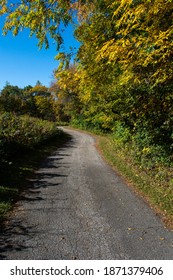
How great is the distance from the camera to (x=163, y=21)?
5109 mm

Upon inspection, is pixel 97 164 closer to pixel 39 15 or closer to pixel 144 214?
pixel 144 214

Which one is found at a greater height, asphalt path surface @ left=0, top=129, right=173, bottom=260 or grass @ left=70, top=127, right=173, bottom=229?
grass @ left=70, top=127, right=173, bottom=229

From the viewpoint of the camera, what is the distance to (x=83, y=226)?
477 cm

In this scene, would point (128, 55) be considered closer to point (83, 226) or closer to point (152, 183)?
point (83, 226)

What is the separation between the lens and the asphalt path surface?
3875mm

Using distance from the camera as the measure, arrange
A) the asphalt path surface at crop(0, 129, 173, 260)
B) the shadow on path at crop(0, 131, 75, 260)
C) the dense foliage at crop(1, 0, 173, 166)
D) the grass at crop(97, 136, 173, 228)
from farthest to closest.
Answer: the grass at crop(97, 136, 173, 228), the dense foliage at crop(1, 0, 173, 166), the shadow on path at crop(0, 131, 75, 260), the asphalt path surface at crop(0, 129, 173, 260)

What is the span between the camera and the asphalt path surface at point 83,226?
3.88 m

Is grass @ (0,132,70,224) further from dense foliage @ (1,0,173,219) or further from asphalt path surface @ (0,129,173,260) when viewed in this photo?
dense foliage @ (1,0,173,219)

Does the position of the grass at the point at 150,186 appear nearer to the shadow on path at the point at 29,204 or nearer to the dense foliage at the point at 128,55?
the dense foliage at the point at 128,55

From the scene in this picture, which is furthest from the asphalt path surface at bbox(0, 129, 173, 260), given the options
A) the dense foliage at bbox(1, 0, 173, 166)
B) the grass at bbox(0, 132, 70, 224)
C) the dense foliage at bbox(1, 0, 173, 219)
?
the dense foliage at bbox(1, 0, 173, 166)

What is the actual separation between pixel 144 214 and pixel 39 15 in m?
4.97

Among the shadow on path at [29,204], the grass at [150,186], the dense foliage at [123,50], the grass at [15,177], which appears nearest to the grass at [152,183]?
the grass at [150,186]

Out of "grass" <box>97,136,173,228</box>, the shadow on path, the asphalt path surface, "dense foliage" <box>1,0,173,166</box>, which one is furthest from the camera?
"grass" <box>97,136,173,228</box>
